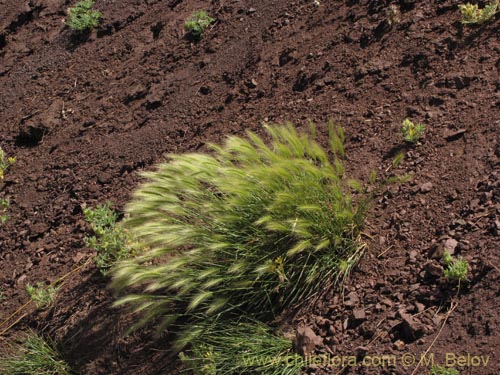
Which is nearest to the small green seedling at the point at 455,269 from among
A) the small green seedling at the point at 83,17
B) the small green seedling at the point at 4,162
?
the small green seedling at the point at 4,162

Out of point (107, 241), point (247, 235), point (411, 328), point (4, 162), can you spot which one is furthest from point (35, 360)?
point (411, 328)

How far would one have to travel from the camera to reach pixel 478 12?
168 inches

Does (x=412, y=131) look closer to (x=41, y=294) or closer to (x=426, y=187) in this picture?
(x=426, y=187)

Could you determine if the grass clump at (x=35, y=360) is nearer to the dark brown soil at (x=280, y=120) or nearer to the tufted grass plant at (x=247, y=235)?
the dark brown soil at (x=280, y=120)

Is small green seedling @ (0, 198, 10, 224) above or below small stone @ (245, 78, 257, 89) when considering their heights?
above

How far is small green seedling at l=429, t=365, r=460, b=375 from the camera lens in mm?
2947


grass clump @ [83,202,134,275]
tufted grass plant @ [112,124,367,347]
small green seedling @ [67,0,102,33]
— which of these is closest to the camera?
tufted grass plant @ [112,124,367,347]

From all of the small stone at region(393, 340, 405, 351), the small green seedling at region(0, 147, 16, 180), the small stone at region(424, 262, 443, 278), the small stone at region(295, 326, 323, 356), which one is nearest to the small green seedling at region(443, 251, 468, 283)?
the small stone at region(424, 262, 443, 278)

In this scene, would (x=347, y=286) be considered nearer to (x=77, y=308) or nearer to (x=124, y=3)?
(x=77, y=308)

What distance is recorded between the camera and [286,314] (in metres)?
3.69

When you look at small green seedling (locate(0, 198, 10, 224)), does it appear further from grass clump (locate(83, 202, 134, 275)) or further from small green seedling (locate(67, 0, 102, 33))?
small green seedling (locate(67, 0, 102, 33))

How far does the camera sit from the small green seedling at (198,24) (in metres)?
5.69

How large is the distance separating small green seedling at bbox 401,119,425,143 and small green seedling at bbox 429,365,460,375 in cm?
146

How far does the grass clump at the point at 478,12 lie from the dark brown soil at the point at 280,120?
10cm
